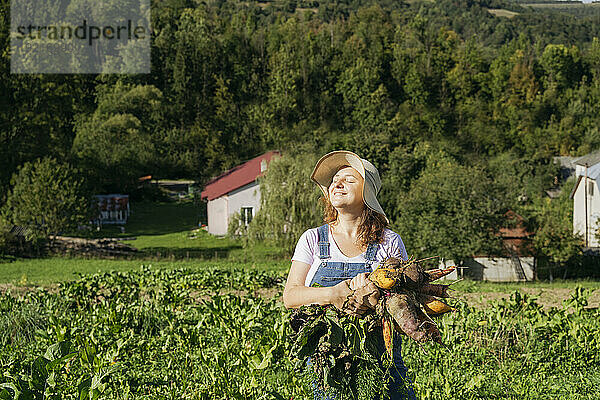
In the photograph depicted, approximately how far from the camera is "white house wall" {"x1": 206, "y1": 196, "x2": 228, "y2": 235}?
97.6ft

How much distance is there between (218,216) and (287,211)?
873 centimetres

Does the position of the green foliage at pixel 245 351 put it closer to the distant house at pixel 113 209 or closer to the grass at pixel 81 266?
the grass at pixel 81 266

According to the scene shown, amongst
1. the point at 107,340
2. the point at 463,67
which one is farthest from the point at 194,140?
the point at 107,340

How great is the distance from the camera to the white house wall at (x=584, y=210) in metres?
31.9

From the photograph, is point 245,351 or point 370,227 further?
point 245,351

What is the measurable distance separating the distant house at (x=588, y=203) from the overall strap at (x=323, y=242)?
30730mm

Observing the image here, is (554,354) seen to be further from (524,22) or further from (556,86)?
(524,22)

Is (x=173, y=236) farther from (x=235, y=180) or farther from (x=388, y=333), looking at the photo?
(x=388, y=333)

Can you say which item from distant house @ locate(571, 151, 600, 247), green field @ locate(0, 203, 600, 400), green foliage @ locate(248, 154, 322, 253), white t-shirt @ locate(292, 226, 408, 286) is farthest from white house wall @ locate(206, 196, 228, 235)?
white t-shirt @ locate(292, 226, 408, 286)

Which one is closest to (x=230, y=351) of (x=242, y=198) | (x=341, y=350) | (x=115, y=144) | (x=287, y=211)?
(x=341, y=350)

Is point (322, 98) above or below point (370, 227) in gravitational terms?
above

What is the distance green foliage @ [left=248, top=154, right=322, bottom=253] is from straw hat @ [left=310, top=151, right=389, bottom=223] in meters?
18.5

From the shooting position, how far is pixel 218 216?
30.0 meters

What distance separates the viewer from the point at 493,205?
71.8 feet
